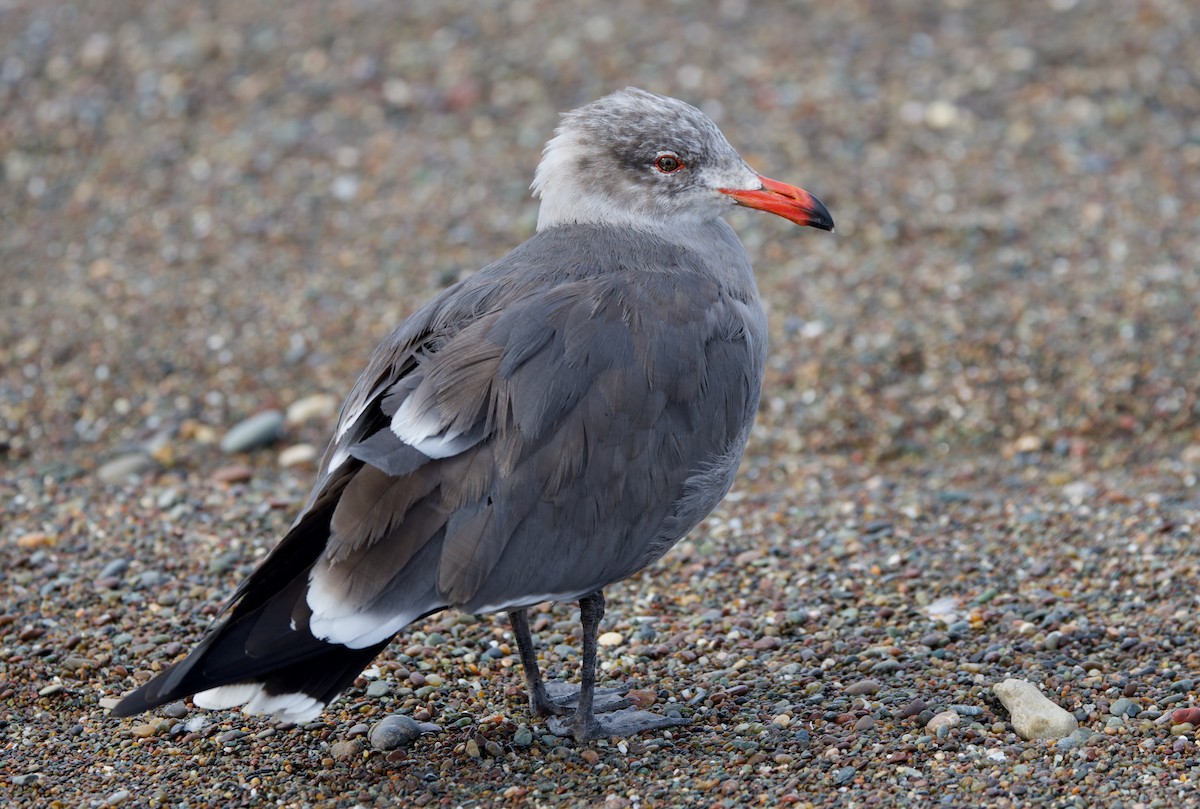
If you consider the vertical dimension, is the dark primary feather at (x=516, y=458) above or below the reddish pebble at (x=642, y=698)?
above

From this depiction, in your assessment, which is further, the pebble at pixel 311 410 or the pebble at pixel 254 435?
the pebble at pixel 311 410

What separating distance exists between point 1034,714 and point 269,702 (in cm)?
227

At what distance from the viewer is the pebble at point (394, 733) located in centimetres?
446

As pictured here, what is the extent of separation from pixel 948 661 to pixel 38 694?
305cm

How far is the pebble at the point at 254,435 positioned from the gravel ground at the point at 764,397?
3 centimetres

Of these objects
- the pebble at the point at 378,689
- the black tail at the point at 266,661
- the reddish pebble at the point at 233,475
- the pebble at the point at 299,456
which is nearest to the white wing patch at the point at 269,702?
the black tail at the point at 266,661

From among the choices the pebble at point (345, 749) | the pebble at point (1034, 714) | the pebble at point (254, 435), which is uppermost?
the pebble at point (254, 435)

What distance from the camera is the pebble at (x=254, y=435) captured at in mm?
6953

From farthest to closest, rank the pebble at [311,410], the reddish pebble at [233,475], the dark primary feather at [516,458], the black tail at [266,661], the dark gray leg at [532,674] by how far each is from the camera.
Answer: the pebble at [311,410] → the reddish pebble at [233,475] → the dark gray leg at [532,674] → the dark primary feather at [516,458] → the black tail at [266,661]

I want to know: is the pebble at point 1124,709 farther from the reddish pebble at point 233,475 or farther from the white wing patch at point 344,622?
the reddish pebble at point 233,475

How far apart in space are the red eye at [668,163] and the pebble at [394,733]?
207 cm

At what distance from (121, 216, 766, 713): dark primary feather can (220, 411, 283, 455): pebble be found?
2.40 metres

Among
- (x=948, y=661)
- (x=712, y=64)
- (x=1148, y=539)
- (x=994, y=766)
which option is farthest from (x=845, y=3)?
(x=994, y=766)

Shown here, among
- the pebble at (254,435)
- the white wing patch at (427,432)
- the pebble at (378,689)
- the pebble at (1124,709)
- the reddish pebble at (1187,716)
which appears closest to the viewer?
the white wing patch at (427,432)
